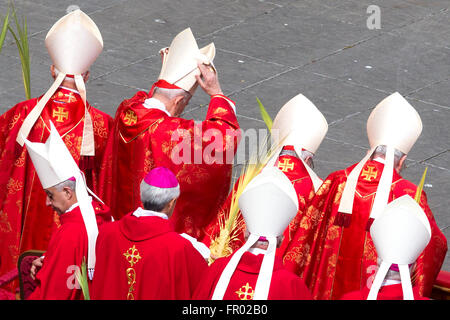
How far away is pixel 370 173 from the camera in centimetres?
655

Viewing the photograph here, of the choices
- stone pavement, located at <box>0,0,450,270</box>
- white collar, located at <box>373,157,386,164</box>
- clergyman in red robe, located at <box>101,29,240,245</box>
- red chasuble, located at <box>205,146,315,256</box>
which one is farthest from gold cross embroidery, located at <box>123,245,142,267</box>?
stone pavement, located at <box>0,0,450,270</box>

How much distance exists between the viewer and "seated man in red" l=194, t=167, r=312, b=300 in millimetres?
5152

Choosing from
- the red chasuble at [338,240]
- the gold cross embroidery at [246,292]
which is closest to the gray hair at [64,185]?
the gold cross embroidery at [246,292]

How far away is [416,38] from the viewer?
11.5m

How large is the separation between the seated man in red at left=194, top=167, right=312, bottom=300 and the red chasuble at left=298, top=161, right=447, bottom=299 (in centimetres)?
124

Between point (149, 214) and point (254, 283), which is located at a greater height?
point (149, 214)

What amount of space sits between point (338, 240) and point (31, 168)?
1.89 meters

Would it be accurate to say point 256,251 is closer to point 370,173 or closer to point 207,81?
point 370,173

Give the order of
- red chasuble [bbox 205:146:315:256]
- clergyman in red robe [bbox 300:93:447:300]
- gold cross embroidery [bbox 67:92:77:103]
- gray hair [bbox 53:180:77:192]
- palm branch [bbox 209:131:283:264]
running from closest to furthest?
gray hair [bbox 53:180:77:192] < palm branch [bbox 209:131:283:264] < clergyman in red robe [bbox 300:93:447:300] < red chasuble [bbox 205:146:315:256] < gold cross embroidery [bbox 67:92:77:103]

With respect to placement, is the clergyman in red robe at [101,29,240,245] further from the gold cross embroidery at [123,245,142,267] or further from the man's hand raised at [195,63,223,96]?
the gold cross embroidery at [123,245,142,267]

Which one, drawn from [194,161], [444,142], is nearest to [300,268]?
[194,161]

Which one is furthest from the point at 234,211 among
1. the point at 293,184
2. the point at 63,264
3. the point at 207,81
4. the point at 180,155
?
the point at 63,264

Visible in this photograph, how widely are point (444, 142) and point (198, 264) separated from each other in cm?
464
